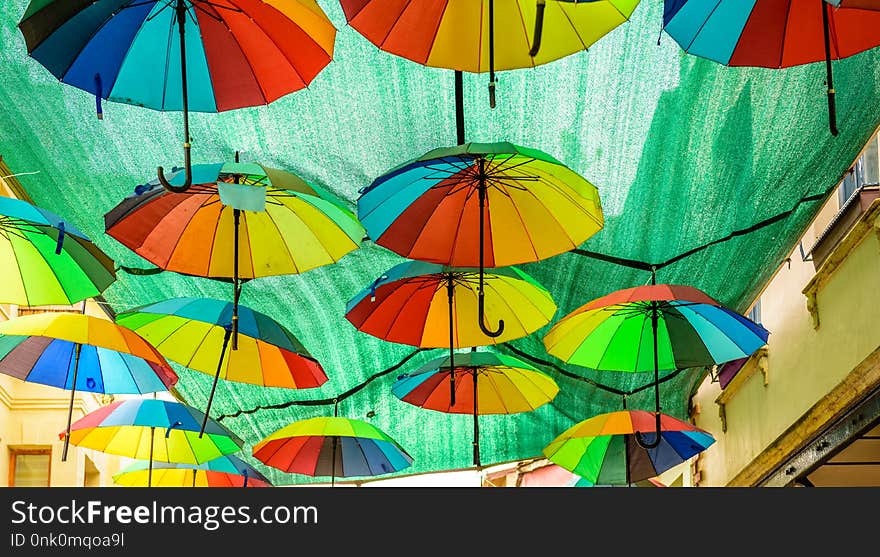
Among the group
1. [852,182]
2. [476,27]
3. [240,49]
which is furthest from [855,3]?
[852,182]

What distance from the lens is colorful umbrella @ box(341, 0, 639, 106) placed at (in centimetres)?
473

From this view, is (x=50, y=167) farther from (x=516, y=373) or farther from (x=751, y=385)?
(x=751, y=385)

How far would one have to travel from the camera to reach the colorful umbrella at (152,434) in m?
7.89

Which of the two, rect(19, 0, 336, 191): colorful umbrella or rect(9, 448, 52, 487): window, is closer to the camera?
rect(19, 0, 336, 191): colorful umbrella

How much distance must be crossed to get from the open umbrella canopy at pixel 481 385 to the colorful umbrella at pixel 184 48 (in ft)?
11.0

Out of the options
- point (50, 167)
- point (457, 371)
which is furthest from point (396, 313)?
point (50, 167)

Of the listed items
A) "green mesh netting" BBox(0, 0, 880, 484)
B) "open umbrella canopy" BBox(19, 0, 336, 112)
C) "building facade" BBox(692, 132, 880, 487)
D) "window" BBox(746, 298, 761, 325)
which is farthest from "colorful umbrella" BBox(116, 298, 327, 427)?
"window" BBox(746, 298, 761, 325)

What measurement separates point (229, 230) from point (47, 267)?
95 cm

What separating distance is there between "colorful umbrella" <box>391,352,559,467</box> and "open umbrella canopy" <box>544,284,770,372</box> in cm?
71

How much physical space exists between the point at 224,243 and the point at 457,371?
2.53m

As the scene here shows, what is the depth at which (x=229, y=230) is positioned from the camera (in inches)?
242

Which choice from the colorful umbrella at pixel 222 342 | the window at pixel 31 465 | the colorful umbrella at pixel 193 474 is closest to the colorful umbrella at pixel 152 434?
the colorful umbrella at pixel 193 474

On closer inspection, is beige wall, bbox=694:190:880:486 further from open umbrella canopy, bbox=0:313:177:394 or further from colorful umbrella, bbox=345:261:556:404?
open umbrella canopy, bbox=0:313:177:394

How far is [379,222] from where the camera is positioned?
5820 millimetres
